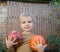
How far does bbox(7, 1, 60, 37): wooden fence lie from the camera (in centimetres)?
661

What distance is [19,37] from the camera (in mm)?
3070

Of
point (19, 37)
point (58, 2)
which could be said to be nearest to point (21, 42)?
point (19, 37)

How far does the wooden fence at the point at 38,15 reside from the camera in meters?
6.61

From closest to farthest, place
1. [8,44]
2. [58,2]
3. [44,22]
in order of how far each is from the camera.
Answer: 1. [8,44]
2. [58,2]
3. [44,22]

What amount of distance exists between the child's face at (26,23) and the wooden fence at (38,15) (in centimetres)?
342

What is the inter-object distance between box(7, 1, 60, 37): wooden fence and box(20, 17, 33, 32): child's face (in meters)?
3.42

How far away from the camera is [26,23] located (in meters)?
3.14

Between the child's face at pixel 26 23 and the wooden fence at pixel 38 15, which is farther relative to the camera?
the wooden fence at pixel 38 15

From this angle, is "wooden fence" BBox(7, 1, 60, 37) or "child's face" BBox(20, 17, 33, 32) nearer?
"child's face" BBox(20, 17, 33, 32)

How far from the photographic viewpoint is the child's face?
10.3 feet

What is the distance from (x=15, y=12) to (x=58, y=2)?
1.13 metres

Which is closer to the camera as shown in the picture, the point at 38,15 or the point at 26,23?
the point at 26,23

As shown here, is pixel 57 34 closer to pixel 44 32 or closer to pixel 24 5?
pixel 44 32

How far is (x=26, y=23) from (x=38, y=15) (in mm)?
3627
